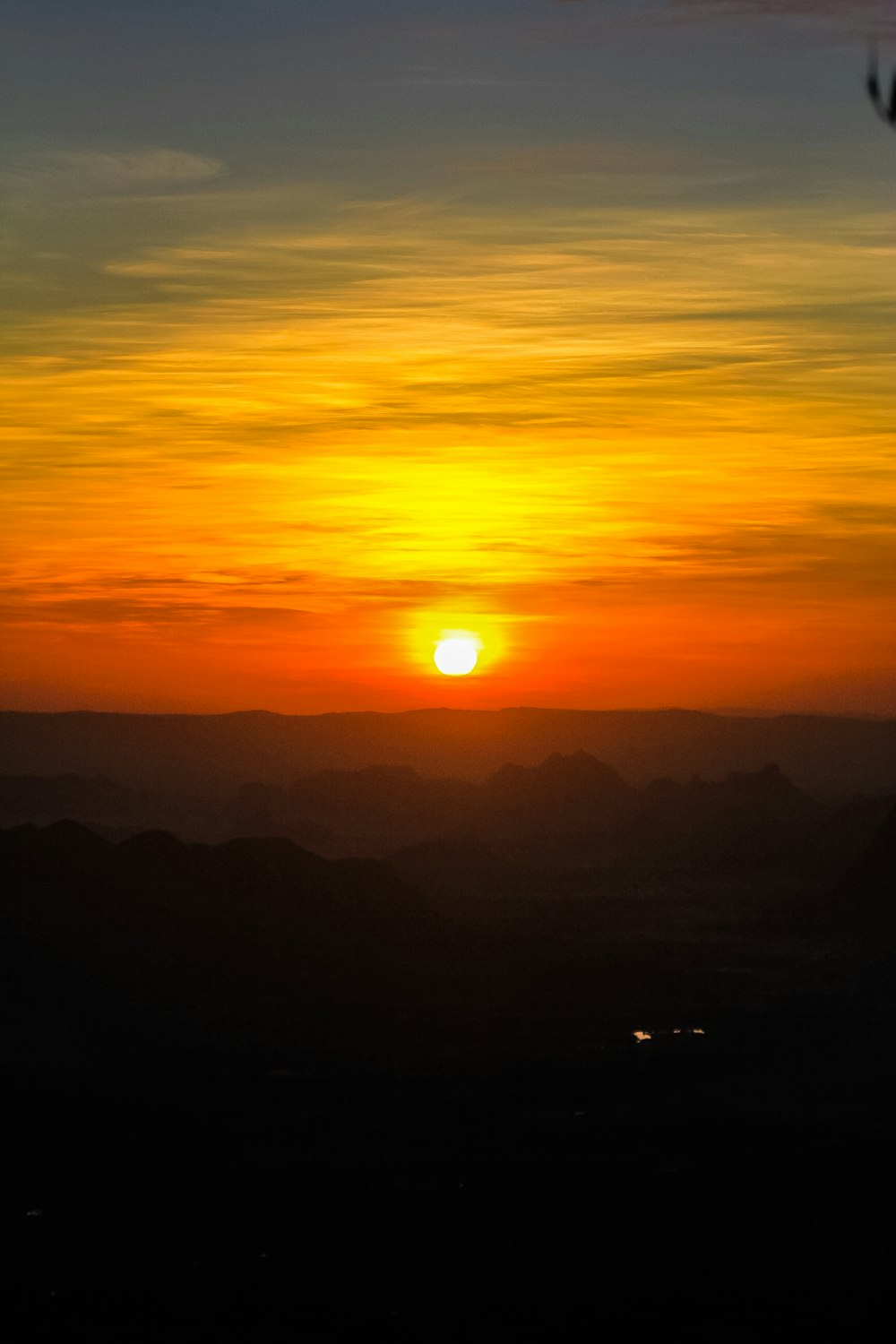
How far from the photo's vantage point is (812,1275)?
67750 millimetres

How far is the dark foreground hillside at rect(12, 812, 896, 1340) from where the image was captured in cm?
6550

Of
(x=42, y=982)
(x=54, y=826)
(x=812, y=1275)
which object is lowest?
→ (x=812, y=1275)

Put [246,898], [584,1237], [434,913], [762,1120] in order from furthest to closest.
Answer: [434,913] < [246,898] < [762,1120] < [584,1237]

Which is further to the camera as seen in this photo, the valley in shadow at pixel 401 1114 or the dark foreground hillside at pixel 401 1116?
the valley in shadow at pixel 401 1114

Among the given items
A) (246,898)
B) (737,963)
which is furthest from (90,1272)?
(737,963)

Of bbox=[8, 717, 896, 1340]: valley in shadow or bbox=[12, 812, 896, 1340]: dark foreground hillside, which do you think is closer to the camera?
bbox=[12, 812, 896, 1340]: dark foreground hillside

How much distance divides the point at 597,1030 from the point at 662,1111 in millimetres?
26355

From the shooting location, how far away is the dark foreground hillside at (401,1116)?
65500 millimetres

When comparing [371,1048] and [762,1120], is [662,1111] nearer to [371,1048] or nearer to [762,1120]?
[762,1120]

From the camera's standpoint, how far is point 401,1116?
94.2 m

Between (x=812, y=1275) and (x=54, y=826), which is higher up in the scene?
(x=54, y=826)

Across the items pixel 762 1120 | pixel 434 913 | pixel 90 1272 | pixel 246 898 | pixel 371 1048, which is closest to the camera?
pixel 90 1272

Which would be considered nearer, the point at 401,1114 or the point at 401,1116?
the point at 401,1116

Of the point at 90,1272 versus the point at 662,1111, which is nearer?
the point at 90,1272
